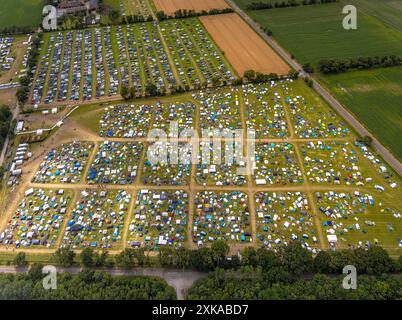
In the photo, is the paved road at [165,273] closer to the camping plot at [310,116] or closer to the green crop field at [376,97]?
the camping plot at [310,116]

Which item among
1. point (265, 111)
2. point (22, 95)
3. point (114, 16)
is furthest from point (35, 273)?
point (114, 16)

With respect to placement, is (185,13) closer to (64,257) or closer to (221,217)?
(221,217)

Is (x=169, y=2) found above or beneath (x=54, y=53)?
above

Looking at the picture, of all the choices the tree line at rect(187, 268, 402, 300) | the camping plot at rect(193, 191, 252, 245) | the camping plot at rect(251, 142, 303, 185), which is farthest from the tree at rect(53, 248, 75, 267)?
the camping plot at rect(251, 142, 303, 185)

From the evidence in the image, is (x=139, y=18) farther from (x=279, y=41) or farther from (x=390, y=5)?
(x=390, y=5)
